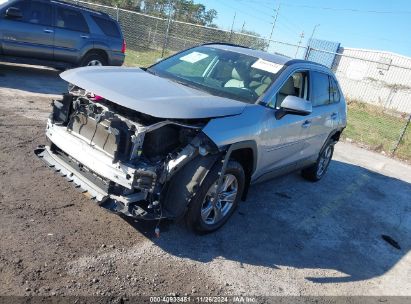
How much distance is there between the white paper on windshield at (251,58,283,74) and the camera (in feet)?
16.1

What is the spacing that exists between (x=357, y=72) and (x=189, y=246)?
27473mm

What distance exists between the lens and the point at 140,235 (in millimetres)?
4023

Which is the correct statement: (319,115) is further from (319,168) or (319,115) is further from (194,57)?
(194,57)

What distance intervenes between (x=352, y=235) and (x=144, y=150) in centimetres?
314

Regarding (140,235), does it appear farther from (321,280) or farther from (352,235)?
(352,235)

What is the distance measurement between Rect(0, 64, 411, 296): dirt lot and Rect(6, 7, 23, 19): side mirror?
12.1 ft

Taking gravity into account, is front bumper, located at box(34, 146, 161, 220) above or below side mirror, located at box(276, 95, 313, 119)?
below

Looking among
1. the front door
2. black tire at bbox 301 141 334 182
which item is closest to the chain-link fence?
black tire at bbox 301 141 334 182

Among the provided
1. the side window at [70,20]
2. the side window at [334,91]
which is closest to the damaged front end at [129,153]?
the side window at [334,91]

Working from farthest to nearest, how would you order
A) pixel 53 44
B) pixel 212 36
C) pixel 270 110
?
pixel 212 36, pixel 53 44, pixel 270 110

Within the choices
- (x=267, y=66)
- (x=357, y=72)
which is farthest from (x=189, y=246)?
(x=357, y=72)

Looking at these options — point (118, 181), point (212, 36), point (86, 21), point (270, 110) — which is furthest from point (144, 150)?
point (212, 36)

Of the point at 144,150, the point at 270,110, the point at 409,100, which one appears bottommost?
the point at 409,100

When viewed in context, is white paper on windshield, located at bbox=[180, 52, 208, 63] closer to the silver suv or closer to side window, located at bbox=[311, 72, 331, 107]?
the silver suv
